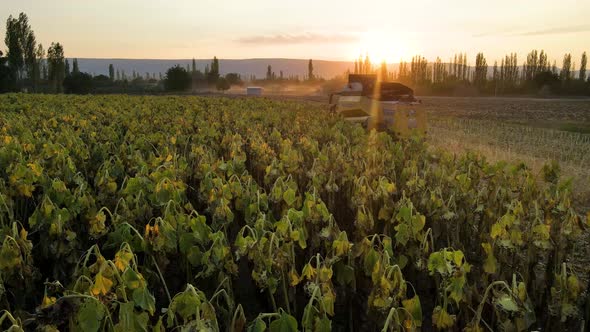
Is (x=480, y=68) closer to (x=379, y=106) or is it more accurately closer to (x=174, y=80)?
(x=174, y=80)

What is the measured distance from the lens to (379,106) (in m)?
15.6

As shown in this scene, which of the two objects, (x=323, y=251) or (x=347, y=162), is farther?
(x=347, y=162)

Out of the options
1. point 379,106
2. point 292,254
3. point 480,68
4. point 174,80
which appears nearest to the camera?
point 292,254

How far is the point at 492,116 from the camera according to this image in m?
33.4

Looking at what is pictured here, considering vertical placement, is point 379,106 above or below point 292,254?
above

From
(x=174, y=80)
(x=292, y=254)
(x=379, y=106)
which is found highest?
(x=174, y=80)

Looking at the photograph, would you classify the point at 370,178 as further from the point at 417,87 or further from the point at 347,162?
the point at 417,87

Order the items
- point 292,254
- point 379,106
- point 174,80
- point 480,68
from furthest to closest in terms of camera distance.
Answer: point 480,68, point 174,80, point 379,106, point 292,254

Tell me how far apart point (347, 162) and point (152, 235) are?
9.96 feet

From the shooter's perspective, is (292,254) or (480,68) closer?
(292,254)

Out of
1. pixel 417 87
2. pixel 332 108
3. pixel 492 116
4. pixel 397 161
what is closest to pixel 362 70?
pixel 417 87

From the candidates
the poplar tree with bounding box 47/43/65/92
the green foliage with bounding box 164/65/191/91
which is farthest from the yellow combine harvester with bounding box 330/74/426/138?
the poplar tree with bounding box 47/43/65/92

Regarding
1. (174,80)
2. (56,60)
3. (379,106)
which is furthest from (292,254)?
(56,60)

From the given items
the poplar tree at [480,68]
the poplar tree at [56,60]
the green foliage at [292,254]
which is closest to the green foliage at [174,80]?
the poplar tree at [56,60]
